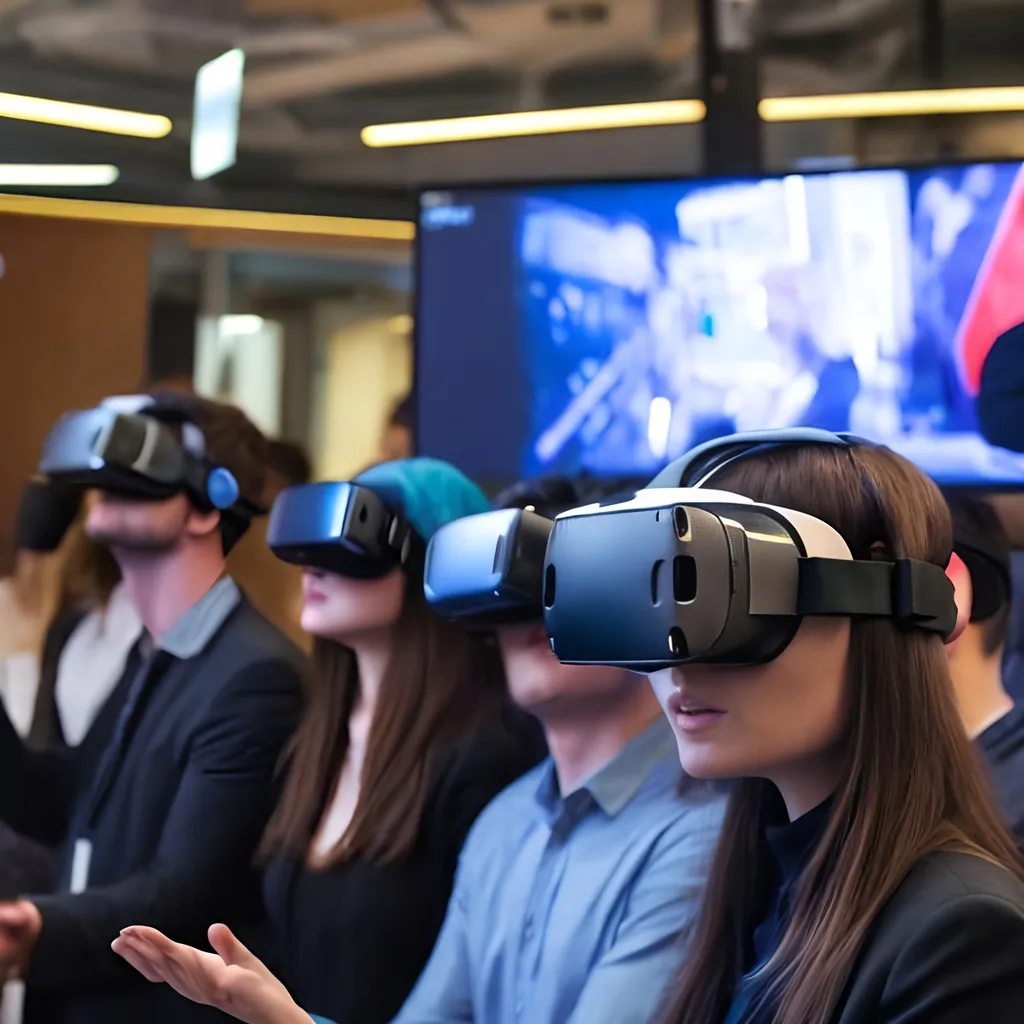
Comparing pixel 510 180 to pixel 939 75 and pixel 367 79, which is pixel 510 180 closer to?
pixel 367 79

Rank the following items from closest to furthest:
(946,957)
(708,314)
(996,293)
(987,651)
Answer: (946,957)
(987,651)
(996,293)
(708,314)

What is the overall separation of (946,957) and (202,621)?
1.28m

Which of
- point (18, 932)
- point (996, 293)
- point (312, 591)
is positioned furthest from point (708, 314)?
point (18, 932)

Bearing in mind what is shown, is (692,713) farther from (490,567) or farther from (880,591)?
(490,567)

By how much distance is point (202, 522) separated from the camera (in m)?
1.89

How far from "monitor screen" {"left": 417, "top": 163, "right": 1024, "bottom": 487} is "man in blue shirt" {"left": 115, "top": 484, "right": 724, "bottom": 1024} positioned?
32 centimetres

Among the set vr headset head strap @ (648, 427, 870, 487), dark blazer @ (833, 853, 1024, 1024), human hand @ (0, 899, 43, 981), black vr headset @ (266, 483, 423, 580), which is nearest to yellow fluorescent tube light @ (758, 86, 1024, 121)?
black vr headset @ (266, 483, 423, 580)

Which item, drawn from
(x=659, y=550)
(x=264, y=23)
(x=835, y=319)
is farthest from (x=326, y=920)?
(x=264, y=23)

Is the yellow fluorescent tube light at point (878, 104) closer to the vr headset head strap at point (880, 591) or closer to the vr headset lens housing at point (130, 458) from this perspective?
the vr headset lens housing at point (130, 458)

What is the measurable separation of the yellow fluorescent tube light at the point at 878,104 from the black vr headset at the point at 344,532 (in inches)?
33.4

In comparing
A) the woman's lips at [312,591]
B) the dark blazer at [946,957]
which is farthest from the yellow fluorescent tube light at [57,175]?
the dark blazer at [946,957]

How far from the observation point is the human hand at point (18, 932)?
5.49 ft

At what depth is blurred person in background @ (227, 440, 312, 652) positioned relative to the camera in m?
1.76

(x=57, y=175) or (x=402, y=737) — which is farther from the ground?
(x=57, y=175)
